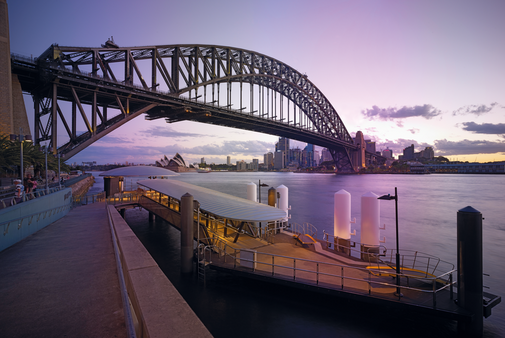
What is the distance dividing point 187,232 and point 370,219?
868 centimetres

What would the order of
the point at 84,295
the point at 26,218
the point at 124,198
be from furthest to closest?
the point at 124,198 < the point at 26,218 < the point at 84,295

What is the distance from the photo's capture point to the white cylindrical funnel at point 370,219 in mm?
11930

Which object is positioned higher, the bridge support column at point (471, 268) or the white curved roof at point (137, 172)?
the white curved roof at point (137, 172)

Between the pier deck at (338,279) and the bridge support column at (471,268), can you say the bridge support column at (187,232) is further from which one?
the bridge support column at (471,268)

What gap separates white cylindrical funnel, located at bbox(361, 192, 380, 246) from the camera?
11.9m

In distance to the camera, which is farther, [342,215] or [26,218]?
[342,215]

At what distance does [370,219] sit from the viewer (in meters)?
12.0

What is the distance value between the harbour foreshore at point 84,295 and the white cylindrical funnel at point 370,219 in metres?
10.1

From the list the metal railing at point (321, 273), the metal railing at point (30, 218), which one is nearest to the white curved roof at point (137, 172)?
the metal railing at point (30, 218)

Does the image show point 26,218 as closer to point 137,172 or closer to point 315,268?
point 315,268

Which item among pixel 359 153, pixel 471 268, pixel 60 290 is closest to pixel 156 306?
pixel 60 290

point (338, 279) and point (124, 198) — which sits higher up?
point (124, 198)

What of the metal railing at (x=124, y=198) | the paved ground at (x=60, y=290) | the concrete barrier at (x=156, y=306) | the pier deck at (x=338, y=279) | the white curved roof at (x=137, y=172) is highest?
the white curved roof at (x=137, y=172)

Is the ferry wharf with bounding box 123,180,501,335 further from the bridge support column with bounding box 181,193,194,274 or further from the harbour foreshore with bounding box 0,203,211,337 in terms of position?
the harbour foreshore with bounding box 0,203,211,337
